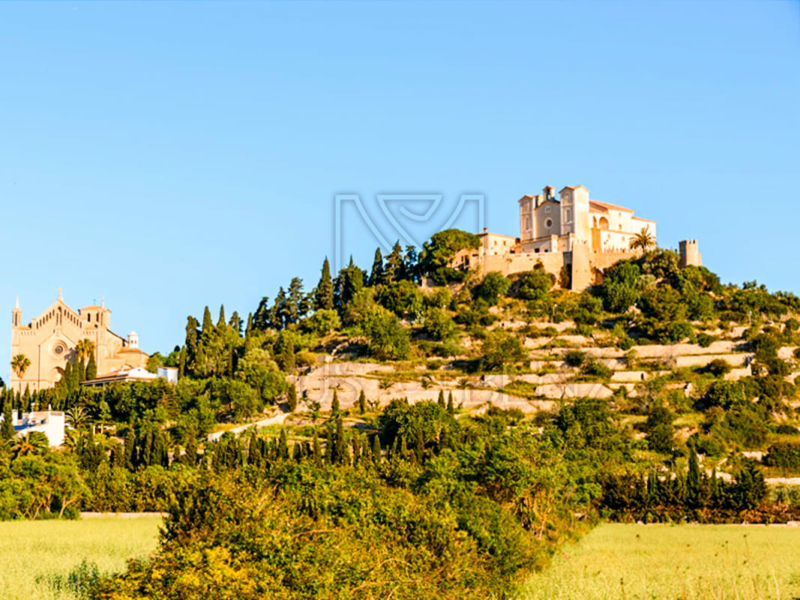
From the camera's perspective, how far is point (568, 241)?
3063 inches

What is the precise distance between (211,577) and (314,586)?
1533 millimetres

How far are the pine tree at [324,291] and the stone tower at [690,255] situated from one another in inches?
1017

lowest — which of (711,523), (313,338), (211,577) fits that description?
(711,523)

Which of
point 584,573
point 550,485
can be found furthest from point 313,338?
point 584,573

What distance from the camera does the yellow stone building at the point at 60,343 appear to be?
3191 inches

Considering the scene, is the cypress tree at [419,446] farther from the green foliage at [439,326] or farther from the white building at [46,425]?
the white building at [46,425]

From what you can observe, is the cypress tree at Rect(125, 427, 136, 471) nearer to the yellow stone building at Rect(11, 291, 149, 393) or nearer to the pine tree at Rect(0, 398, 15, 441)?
the pine tree at Rect(0, 398, 15, 441)

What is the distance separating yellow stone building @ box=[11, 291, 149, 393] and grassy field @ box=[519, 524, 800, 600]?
50213mm

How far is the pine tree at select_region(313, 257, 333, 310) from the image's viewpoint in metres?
81.8

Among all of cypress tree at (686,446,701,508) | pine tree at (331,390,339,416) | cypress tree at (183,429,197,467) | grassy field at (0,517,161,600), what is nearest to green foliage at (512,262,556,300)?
pine tree at (331,390,339,416)

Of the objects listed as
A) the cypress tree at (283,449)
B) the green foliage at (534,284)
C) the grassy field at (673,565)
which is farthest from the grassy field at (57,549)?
the green foliage at (534,284)

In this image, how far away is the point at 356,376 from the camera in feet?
218

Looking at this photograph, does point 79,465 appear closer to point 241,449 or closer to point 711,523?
point 241,449

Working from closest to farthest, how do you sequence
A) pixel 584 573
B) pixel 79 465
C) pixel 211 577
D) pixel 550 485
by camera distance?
1. pixel 211 577
2. pixel 584 573
3. pixel 550 485
4. pixel 79 465
